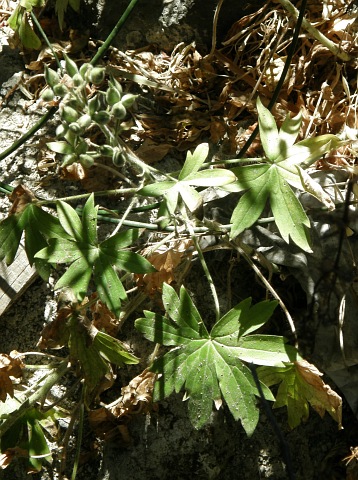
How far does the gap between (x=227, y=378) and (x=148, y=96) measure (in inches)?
41.6

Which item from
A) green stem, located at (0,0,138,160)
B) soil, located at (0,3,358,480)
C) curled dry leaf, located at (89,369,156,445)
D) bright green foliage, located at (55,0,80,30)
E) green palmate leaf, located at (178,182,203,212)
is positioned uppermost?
bright green foliage, located at (55,0,80,30)

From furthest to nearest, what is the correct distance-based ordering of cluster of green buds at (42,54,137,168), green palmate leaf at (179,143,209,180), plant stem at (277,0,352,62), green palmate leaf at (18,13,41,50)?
green palmate leaf at (18,13,41,50)
plant stem at (277,0,352,62)
green palmate leaf at (179,143,209,180)
cluster of green buds at (42,54,137,168)

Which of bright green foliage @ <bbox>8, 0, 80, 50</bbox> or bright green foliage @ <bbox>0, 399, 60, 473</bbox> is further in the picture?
bright green foliage @ <bbox>8, 0, 80, 50</bbox>

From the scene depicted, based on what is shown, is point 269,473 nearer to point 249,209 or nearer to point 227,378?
point 227,378

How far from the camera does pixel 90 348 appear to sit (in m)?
1.74

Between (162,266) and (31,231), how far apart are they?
0.37 metres

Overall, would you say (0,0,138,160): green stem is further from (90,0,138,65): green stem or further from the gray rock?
the gray rock

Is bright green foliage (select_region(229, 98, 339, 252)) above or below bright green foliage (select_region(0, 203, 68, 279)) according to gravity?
below

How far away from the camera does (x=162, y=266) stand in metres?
1.82

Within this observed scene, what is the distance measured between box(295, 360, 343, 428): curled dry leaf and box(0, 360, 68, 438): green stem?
2.19 ft

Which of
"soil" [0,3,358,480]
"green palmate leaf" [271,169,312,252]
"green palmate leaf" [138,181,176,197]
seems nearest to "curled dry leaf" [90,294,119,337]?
"soil" [0,3,358,480]

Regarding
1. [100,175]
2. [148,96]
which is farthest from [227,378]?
[148,96]

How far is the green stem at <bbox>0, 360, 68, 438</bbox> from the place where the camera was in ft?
5.92

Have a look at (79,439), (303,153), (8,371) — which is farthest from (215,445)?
(303,153)
